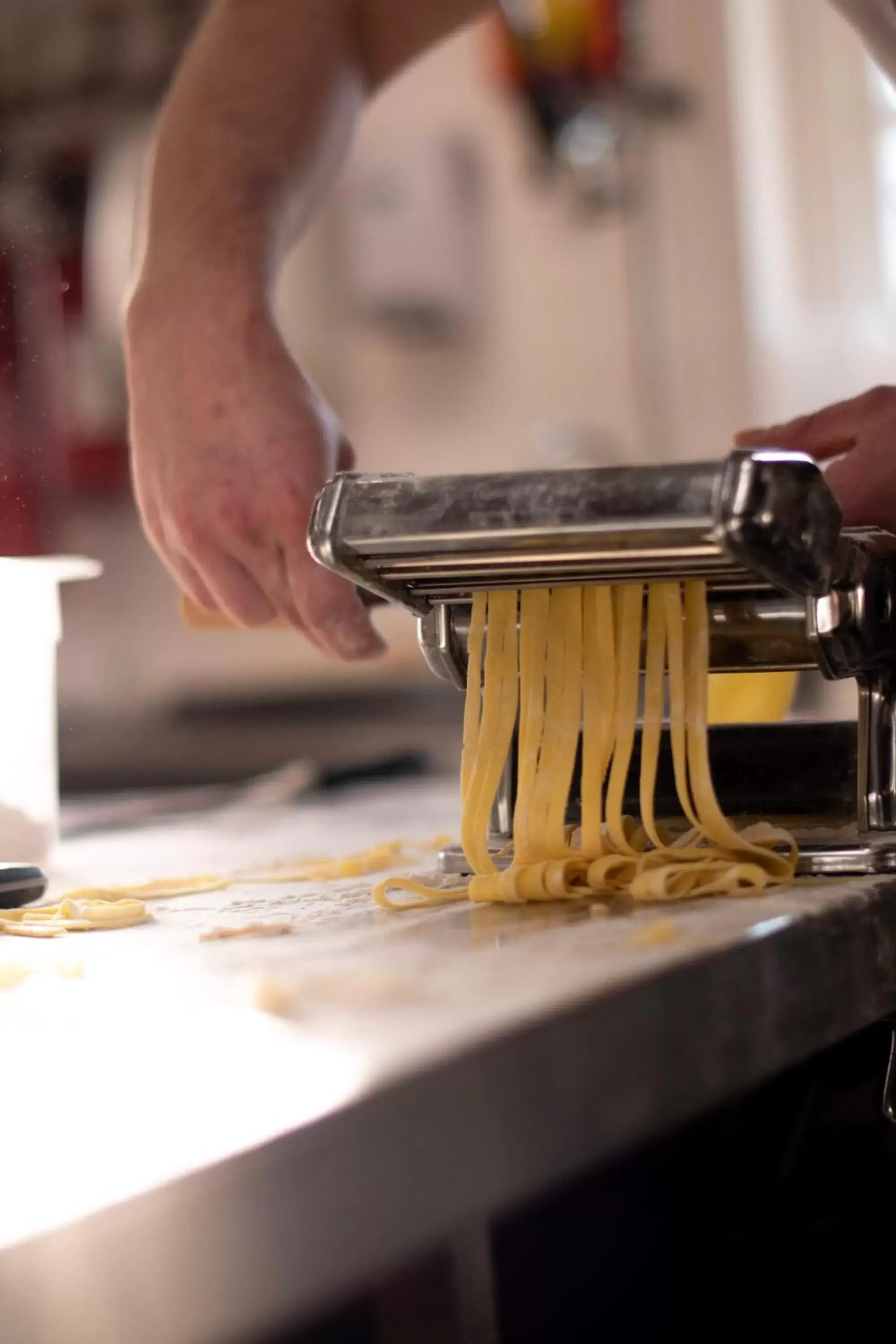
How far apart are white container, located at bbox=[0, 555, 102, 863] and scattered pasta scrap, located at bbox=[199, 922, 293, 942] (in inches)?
10.9

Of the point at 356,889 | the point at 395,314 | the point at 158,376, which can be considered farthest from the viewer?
the point at 395,314

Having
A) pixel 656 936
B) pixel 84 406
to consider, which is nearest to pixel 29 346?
pixel 656 936

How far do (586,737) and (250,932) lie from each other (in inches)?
6.7

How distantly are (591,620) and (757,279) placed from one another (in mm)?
2382

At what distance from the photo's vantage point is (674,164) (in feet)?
9.70

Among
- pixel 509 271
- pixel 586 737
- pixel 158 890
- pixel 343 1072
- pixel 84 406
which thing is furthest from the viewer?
Answer: pixel 509 271

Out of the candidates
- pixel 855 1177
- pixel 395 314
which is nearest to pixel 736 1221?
pixel 855 1177

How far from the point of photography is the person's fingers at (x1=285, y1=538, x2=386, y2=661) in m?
0.83

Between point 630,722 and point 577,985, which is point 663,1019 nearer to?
point 577,985

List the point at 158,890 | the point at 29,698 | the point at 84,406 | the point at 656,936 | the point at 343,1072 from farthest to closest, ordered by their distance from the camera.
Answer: the point at 84,406 → the point at 29,698 → the point at 158,890 → the point at 656,936 → the point at 343,1072

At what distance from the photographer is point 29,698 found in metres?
0.89

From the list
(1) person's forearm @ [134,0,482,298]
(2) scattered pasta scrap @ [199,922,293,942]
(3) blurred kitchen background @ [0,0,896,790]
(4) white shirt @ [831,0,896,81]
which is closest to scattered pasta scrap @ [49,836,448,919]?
(2) scattered pasta scrap @ [199,922,293,942]

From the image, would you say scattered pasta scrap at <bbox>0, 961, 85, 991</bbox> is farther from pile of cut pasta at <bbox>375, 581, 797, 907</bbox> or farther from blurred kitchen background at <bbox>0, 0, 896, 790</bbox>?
blurred kitchen background at <bbox>0, 0, 896, 790</bbox>

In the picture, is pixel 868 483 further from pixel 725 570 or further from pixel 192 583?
pixel 192 583
